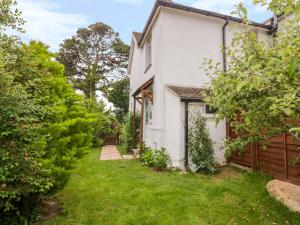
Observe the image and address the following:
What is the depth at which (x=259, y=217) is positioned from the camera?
4.90 metres

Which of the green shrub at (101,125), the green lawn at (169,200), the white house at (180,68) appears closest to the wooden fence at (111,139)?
the green shrub at (101,125)

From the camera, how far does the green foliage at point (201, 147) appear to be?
8.73 m

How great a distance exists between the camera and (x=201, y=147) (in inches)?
352

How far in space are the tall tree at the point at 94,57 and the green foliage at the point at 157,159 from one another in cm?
2004

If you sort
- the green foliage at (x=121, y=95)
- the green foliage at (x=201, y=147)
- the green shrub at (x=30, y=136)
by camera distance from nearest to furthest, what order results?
1. the green shrub at (x=30, y=136)
2. the green foliage at (x=201, y=147)
3. the green foliage at (x=121, y=95)

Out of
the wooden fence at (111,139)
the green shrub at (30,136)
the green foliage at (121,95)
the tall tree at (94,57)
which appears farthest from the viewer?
the tall tree at (94,57)

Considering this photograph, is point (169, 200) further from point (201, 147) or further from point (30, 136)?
point (30, 136)

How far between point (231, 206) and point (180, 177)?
9.22 ft

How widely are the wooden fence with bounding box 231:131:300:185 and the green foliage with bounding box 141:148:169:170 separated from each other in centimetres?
334

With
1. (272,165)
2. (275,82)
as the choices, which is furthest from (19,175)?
(272,165)

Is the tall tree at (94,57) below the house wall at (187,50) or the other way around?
the other way around

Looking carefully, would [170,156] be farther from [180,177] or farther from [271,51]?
[271,51]

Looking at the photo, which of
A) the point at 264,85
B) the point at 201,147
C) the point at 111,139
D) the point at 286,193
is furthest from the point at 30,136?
the point at 111,139

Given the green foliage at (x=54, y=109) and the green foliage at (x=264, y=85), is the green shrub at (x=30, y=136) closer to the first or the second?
the green foliage at (x=54, y=109)
